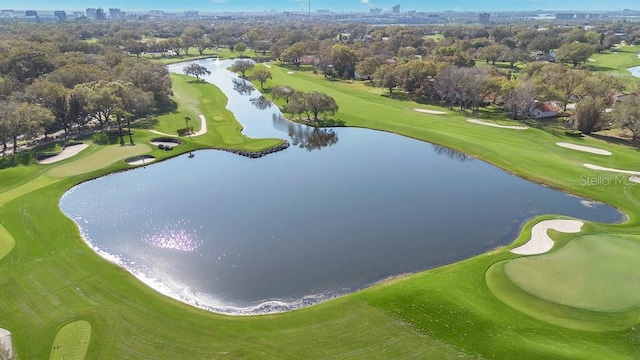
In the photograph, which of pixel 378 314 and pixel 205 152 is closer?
pixel 378 314

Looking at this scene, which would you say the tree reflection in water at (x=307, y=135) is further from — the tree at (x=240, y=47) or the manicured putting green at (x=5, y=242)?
the tree at (x=240, y=47)

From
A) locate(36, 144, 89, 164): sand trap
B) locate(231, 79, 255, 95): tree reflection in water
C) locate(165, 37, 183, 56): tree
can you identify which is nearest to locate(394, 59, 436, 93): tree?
locate(231, 79, 255, 95): tree reflection in water

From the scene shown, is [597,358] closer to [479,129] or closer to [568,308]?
[568,308]

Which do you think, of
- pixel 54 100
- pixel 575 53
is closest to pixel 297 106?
pixel 54 100

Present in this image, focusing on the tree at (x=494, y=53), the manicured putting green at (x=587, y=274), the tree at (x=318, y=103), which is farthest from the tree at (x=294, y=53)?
the manicured putting green at (x=587, y=274)

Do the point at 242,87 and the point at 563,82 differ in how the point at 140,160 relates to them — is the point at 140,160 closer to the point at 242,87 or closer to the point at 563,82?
the point at 242,87

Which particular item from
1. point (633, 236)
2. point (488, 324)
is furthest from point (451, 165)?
point (488, 324)
